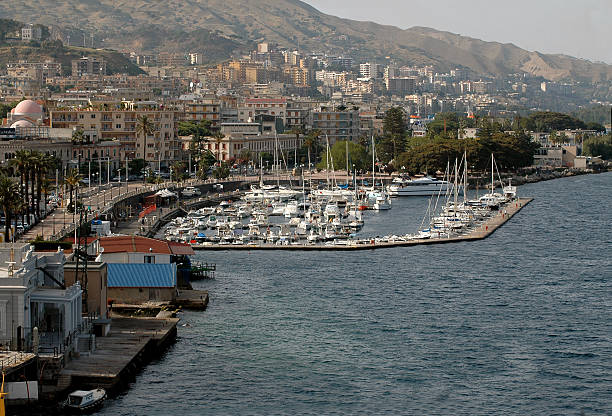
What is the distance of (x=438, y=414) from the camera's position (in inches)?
1172

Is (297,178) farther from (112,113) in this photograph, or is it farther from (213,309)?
(213,309)

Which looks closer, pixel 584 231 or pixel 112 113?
pixel 584 231

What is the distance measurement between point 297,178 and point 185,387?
69814 mm

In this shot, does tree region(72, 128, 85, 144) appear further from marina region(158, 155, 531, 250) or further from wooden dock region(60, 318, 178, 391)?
wooden dock region(60, 318, 178, 391)

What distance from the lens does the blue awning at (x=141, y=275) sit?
4188 centimetres

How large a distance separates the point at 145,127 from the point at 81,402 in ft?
224

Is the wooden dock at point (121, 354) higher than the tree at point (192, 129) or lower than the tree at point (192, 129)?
lower

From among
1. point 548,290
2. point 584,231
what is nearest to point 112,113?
point 584,231

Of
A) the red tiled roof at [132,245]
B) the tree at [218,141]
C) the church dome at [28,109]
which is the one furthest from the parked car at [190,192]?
the red tiled roof at [132,245]

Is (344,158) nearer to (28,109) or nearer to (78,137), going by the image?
(78,137)

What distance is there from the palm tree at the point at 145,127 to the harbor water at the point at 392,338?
129 feet

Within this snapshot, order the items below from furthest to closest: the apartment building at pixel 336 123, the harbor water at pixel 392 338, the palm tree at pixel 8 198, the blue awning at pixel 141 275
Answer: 1. the apartment building at pixel 336 123
2. the palm tree at pixel 8 198
3. the blue awning at pixel 141 275
4. the harbor water at pixel 392 338

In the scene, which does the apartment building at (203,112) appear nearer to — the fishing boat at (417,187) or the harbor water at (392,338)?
the fishing boat at (417,187)

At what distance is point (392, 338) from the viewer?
124 ft
